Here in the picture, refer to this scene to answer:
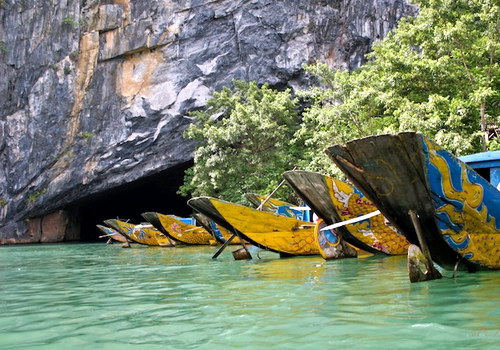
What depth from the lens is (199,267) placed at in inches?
319

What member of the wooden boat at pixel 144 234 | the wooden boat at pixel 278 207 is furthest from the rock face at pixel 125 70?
the wooden boat at pixel 278 207

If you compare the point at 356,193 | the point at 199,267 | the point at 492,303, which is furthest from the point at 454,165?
the point at 199,267

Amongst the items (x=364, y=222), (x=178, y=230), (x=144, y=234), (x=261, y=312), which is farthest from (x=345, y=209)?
(x=144, y=234)

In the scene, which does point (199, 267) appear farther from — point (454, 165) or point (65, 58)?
point (65, 58)

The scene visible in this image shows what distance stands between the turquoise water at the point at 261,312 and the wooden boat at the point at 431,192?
1.01 ft

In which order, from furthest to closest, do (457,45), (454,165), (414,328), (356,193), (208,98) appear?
(208,98) → (457,45) → (356,193) → (454,165) → (414,328)

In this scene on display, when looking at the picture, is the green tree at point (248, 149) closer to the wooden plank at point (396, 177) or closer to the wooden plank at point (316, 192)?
the wooden plank at point (316, 192)

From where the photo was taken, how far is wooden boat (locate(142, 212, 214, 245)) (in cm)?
1533

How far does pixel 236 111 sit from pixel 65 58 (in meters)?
8.88

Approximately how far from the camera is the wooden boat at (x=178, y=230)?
15.3m

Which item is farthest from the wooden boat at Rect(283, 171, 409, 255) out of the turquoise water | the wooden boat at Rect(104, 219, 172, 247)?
the wooden boat at Rect(104, 219, 172, 247)

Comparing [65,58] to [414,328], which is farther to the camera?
[65,58]

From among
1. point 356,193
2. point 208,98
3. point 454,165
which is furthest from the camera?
point 208,98

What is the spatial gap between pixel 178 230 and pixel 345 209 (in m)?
8.59
